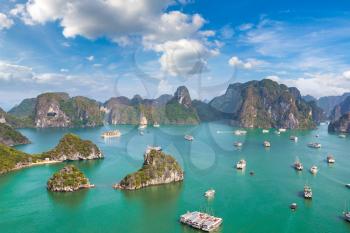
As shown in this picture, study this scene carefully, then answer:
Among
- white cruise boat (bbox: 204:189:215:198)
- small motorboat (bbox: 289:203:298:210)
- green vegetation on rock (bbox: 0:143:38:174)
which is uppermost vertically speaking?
green vegetation on rock (bbox: 0:143:38:174)

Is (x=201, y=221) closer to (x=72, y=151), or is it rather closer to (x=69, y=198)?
(x=69, y=198)

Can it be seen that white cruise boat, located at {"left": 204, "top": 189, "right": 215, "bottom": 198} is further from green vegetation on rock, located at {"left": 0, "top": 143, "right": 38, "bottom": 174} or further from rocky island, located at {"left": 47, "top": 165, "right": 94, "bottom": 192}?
green vegetation on rock, located at {"left": 0, "top": 143, "right": 38, "bottom": 174}

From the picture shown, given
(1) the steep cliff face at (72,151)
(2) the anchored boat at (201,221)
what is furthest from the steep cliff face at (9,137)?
(2) the anchored boat at (201,221)

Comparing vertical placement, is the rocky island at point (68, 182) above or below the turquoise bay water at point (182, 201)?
above

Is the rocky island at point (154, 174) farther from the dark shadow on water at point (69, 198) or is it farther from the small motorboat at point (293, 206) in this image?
the small motorboat at point (293, 206)

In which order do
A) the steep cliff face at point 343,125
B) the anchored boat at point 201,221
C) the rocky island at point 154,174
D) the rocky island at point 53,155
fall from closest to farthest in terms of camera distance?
1. the anchored boat at point 201,221
2. the rocky island at point 154,174
3. the rocky island at point 53,155
4. the steep cliff face at point 343,125

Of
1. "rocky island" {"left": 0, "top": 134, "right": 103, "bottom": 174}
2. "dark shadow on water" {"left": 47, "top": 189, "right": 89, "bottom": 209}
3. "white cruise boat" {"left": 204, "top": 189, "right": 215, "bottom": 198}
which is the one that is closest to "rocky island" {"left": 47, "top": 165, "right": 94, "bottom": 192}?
"dark shadow on water" {"left": 47, "top": 189, "right": 89, "bottom": 209}
